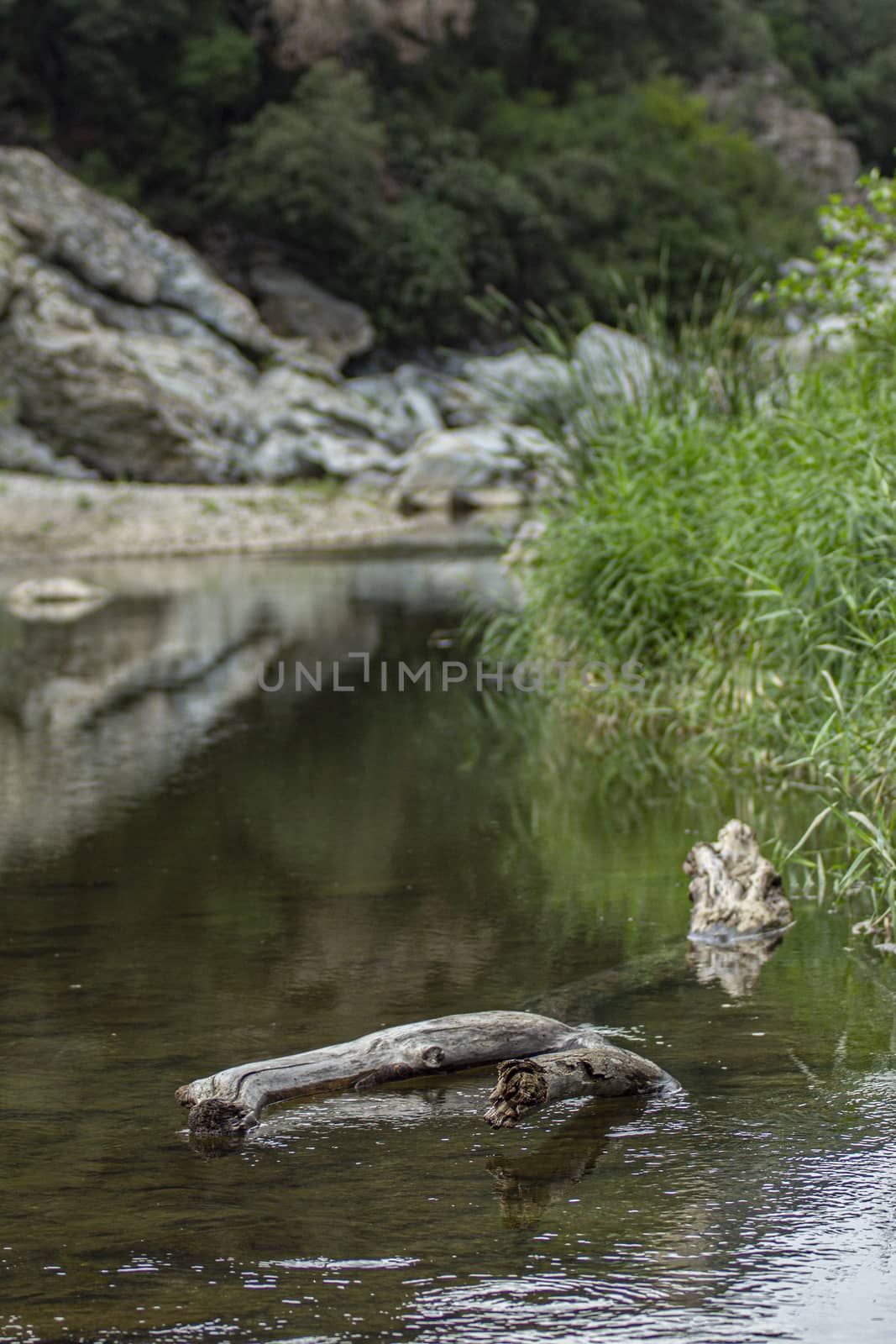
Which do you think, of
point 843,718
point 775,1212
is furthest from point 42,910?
point 775,1212

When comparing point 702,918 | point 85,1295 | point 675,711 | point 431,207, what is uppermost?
point 431,207

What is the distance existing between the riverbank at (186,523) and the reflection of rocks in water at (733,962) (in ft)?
50.2

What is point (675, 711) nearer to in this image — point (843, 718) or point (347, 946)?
point (843, 718)

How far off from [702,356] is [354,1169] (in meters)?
6.88

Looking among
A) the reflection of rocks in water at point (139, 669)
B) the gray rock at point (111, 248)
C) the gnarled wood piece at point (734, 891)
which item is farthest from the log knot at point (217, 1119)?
the gray rock at point (111, 248)

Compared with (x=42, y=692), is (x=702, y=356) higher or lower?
Answer: higher

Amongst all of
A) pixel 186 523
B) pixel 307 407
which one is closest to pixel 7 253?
pixel 307 407

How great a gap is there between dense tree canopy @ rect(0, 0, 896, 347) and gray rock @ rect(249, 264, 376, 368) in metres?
Answer: 0.94

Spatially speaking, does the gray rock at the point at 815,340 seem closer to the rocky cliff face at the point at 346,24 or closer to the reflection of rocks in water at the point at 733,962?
the reflection of rocks in water at the point at 733,962

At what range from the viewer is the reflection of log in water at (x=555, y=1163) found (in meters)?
3.03

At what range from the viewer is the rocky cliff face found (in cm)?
4116

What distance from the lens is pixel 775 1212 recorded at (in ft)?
9.66

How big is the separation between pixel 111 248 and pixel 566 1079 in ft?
92.4

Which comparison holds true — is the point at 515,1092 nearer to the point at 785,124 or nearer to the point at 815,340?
the point at 815,340
